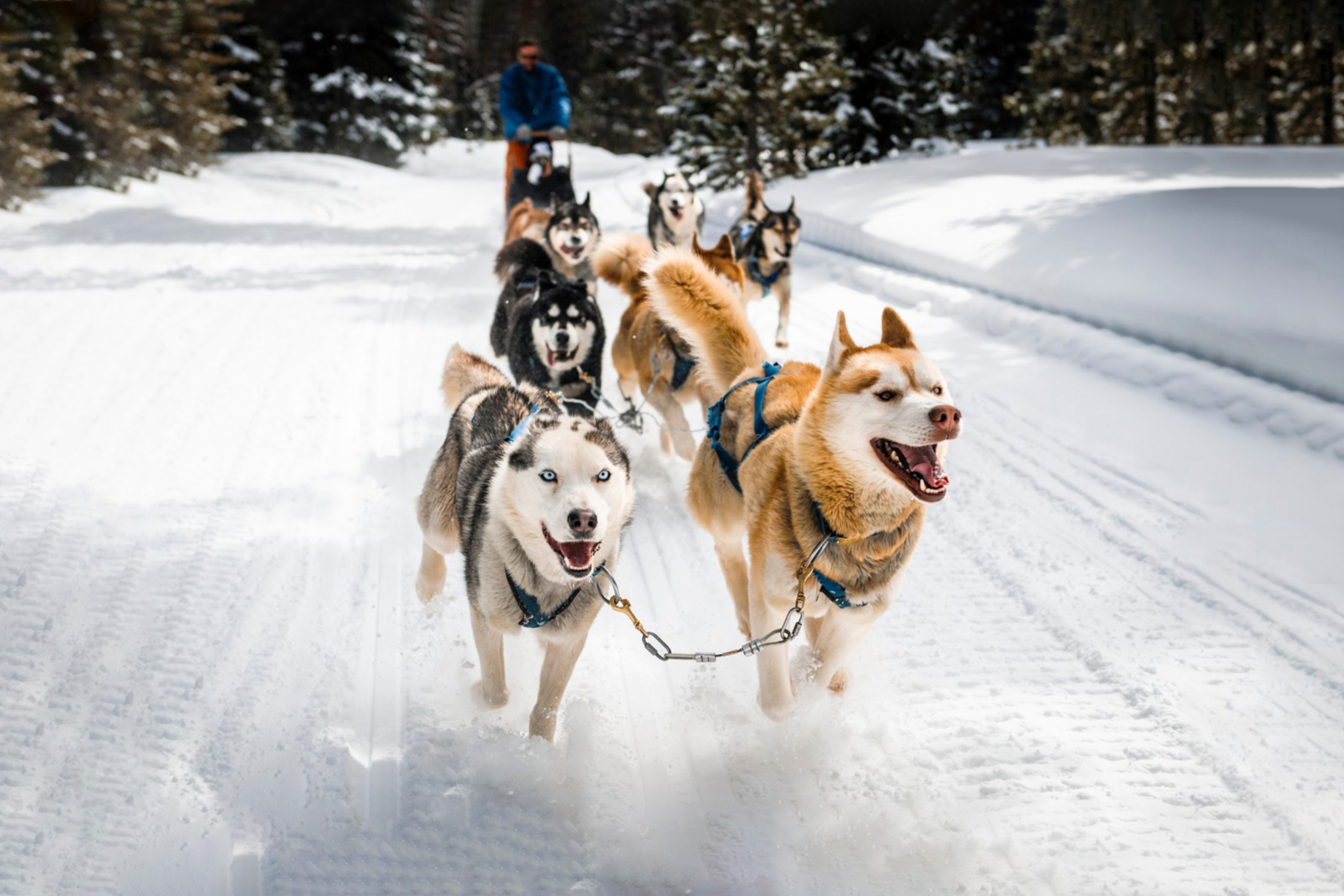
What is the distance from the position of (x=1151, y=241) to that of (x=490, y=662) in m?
6.87

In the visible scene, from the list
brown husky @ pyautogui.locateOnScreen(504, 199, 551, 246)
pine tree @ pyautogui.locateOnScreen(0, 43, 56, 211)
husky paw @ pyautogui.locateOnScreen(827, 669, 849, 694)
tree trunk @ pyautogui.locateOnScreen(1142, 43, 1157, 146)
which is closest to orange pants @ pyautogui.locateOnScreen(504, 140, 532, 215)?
brown husky @ pyautogui.locateOnScreen(504, 199, 551, 246)

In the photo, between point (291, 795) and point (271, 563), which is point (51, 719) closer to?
point (291, 795)

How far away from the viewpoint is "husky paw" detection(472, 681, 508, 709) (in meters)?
2.66

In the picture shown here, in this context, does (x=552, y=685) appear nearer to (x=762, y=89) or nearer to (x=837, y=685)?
(x=837, y=685)

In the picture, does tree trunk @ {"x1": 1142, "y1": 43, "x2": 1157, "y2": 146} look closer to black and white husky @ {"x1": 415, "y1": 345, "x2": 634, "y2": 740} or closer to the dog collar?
the dog collar

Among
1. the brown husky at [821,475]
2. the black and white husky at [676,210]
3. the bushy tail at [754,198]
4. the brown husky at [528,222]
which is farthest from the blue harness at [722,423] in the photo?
the bushy tail at [754,198]

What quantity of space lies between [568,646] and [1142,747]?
1607 millimetres

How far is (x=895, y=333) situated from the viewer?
2.48 m

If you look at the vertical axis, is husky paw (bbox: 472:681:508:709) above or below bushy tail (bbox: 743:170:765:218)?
below

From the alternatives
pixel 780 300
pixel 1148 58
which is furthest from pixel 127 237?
pixel 1148 58

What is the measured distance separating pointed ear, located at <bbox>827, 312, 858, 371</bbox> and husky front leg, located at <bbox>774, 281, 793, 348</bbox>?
4.29 m

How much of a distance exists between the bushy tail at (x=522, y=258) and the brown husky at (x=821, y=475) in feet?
8.02

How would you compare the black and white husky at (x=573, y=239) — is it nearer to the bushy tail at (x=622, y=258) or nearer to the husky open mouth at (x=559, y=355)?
the bushy tail at (x=622, y=258)

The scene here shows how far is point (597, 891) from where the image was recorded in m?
2.12
